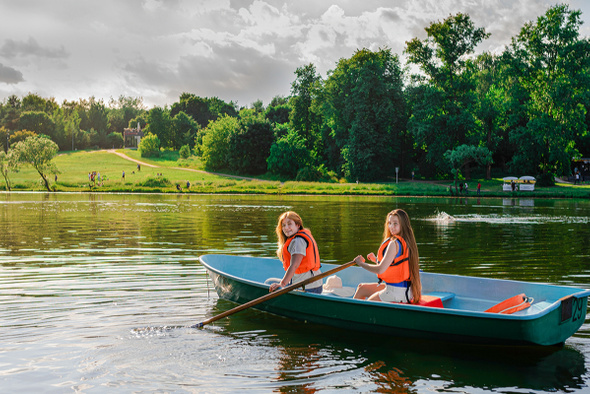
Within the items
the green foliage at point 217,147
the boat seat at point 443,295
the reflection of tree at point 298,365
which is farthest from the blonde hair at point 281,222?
the green foliage at point 217,147

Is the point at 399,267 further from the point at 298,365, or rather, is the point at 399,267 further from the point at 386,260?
the point at 298,365

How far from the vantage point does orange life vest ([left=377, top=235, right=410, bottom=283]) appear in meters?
7.93

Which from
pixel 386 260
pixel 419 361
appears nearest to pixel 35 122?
pixel 386 260

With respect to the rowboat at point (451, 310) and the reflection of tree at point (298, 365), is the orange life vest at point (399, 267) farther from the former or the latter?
the reflection of tree at point (298, 365)

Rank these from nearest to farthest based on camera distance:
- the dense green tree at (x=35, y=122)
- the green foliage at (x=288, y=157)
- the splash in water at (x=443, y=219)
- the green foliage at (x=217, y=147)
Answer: the splash in water at (x=443, y=219)
the green foliage at (x=288, y=157)
the green foliage at (x=217, y=147)
the dense green tree at (x=35, y=122)

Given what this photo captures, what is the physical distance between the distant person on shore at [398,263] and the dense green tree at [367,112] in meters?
59.8

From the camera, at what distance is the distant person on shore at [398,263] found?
785 cm

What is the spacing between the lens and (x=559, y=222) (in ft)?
91.1

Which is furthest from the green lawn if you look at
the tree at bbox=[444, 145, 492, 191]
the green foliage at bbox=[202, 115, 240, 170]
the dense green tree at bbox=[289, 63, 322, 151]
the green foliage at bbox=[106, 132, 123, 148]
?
the green foliage at bbox=[106, 132, 123, 148]

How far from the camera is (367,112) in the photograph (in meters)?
69.5

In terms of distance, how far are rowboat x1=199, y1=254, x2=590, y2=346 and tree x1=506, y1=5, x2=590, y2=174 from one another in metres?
55.8

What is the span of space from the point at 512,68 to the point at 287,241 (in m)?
60.9

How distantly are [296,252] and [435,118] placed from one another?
5902 centimetres

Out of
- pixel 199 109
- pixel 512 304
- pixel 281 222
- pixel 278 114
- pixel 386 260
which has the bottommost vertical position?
pixel 512 304
